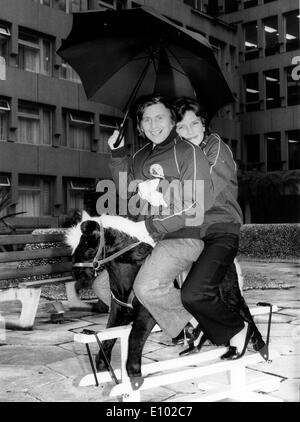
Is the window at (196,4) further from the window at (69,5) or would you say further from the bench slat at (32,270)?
the bench slat at (32,270)

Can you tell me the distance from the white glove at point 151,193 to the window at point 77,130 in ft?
71.6

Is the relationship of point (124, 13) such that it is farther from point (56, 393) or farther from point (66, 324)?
point (66, 324)

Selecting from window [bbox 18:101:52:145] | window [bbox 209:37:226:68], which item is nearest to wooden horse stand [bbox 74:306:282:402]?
window [bbox 18:101:52:145]

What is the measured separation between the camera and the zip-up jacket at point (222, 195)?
3.72m

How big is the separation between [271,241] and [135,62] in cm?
1318

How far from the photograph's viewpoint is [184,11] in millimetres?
29312

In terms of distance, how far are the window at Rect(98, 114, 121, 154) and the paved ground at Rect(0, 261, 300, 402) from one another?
18.8 meters

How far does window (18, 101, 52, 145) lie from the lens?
2342 centimetres

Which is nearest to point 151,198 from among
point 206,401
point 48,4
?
point 206,401

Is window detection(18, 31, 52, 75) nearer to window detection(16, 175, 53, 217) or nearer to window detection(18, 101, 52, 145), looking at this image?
window detection(18, 101, 52, 145)

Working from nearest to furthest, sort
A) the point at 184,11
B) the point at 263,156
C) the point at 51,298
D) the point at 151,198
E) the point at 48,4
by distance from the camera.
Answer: the point at 151,198
the point at 51,298
the point at 48,4
the point at 184,11
the point at 263,156

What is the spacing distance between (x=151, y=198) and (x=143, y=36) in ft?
4.85

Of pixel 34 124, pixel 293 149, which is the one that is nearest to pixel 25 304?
pixel 34 124

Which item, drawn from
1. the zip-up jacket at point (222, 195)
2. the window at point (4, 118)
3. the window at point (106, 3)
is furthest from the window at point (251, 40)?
the zip-up jacket at point (222, 195)
